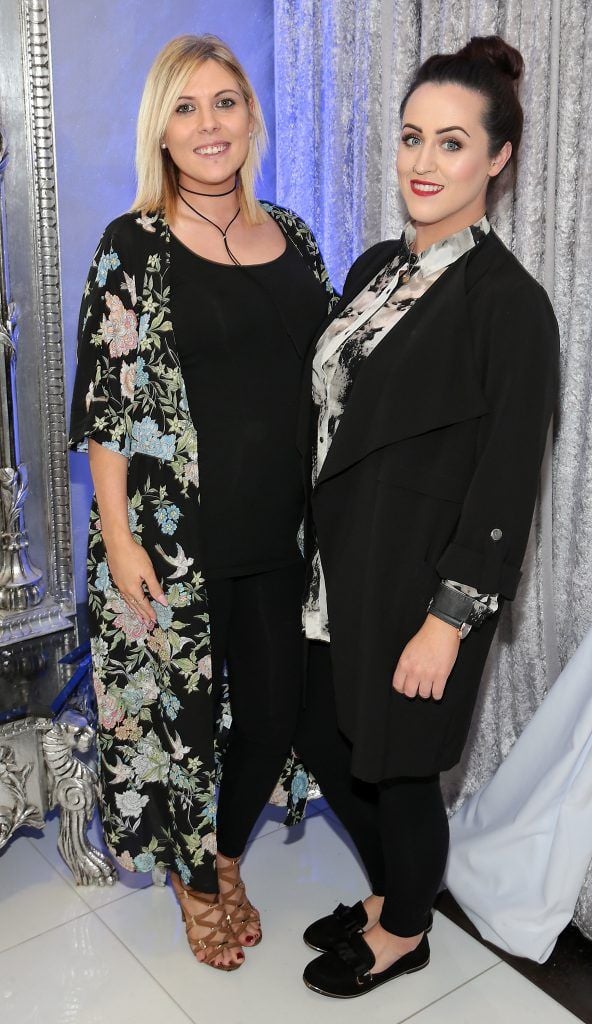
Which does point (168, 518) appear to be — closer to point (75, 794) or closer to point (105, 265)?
point (105, 265)

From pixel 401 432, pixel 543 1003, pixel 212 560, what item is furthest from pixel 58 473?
pixel 543 1003

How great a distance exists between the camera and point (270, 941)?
6.43 feet

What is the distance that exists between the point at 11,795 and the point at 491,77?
162 cm

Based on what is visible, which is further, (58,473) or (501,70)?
(58,473)

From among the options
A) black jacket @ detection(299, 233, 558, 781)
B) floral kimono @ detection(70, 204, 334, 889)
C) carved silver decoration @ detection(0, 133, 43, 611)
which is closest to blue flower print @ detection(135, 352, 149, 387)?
floral kimono @ detection(70, 204, 334, 889)

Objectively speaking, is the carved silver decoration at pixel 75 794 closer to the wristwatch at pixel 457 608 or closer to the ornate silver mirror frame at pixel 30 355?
the ornate silver mirror frame at pixel 30 355

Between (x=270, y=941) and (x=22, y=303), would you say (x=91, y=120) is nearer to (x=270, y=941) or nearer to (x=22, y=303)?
(x=22, y=303)

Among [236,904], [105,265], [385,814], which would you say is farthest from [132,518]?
[236,904]

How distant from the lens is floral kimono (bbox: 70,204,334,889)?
1631 millimetres

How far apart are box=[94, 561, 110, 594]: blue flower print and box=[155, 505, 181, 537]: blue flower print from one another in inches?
6.7

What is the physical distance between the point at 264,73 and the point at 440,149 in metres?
1.12

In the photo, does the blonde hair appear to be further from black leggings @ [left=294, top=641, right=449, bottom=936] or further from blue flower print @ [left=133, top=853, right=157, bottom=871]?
blue flower print @ [left=133, top=853, right=157, bottom=871]

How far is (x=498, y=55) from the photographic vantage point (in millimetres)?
1486

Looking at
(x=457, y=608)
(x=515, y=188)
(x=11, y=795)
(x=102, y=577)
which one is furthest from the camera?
(x=11, y=795)
